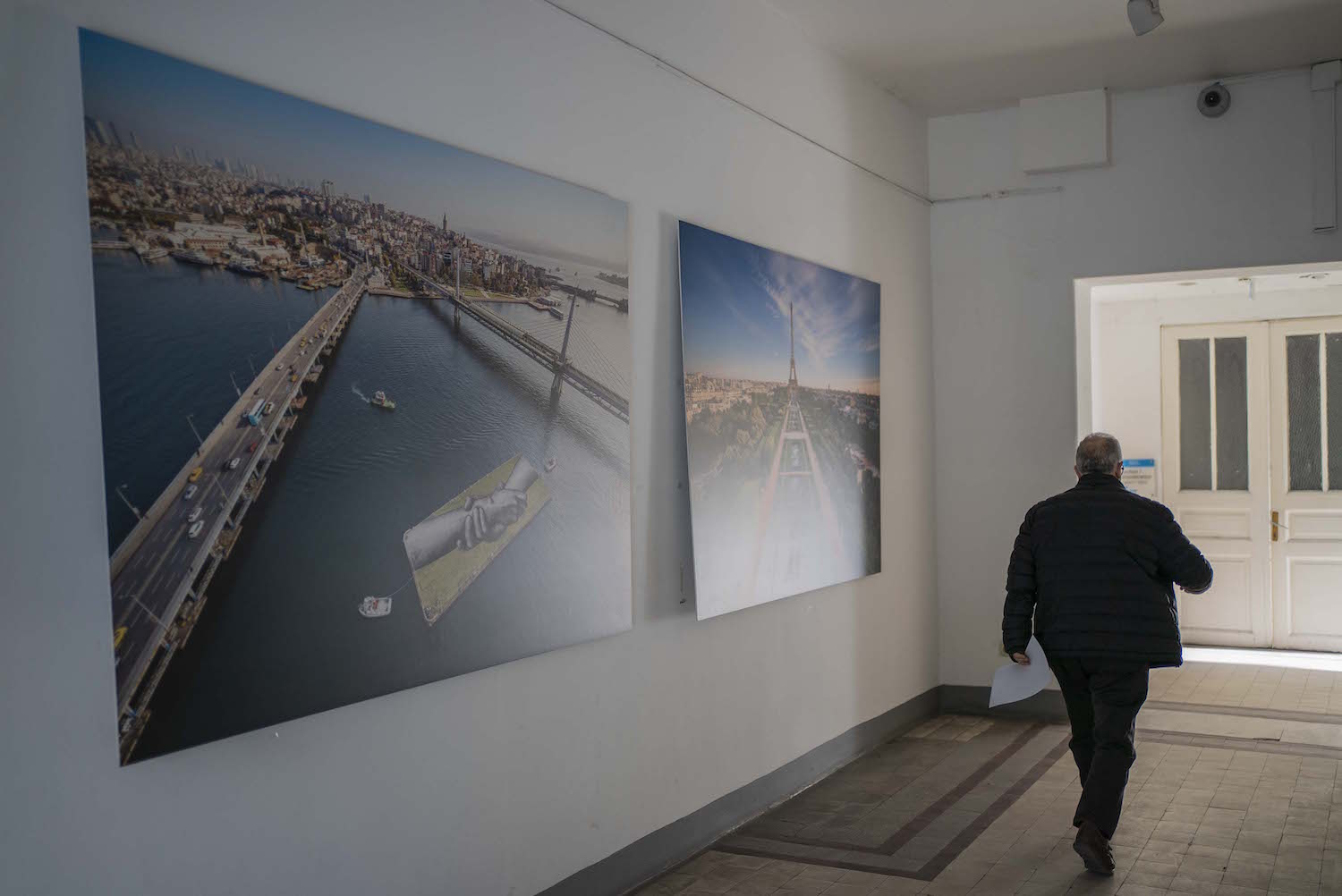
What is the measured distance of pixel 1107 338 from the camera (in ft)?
32.5

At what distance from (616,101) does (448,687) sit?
2239 mm

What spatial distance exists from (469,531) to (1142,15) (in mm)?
4052

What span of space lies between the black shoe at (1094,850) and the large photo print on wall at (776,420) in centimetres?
162

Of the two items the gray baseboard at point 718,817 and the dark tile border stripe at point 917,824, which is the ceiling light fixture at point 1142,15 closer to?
the dark tile border stripe at point 917,824

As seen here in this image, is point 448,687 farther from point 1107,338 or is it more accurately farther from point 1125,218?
point 1107,338

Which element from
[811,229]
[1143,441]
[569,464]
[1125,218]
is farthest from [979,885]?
[1143,441]

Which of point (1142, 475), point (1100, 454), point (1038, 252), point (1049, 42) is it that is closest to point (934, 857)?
point (1100, 454)

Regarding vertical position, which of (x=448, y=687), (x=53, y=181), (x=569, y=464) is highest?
(x=53, y=181)

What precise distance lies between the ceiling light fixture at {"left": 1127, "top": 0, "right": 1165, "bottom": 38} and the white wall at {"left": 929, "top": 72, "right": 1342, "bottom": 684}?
184 cm

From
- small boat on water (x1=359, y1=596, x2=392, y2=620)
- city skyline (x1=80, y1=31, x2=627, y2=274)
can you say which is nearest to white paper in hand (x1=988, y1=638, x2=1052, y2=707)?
city skyline (x1=80, y1=31, x2=627, y2=274)

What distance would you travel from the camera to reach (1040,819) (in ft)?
17.2

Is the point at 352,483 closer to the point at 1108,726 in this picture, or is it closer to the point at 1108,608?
the point at 1108,608

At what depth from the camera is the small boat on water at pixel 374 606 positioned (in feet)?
10.2

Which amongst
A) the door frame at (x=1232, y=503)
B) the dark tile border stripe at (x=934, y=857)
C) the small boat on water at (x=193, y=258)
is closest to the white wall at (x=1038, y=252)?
the dark tile border stripe at (x=934, y=857)
